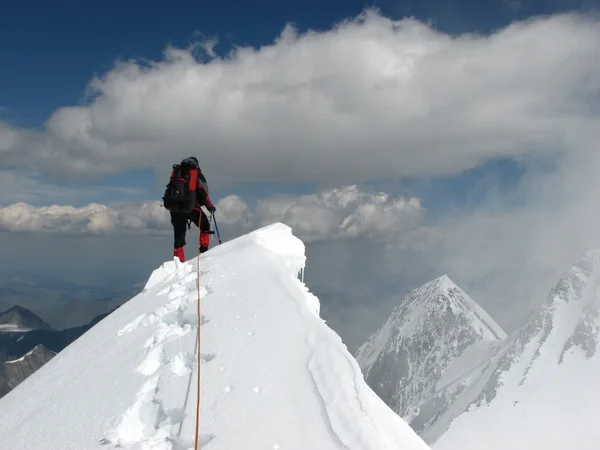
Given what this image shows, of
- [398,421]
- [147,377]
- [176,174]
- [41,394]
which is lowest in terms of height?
[398,421]

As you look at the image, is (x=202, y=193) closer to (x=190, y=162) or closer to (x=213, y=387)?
(x=190, y=162)

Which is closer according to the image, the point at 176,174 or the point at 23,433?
the point at 23,433

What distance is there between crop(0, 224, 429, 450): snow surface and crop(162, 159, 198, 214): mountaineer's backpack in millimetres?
5985

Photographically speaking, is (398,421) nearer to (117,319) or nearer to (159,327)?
(159,327)

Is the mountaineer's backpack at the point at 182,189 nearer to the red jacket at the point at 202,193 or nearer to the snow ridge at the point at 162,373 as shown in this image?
the red jacket at the point at 202,193

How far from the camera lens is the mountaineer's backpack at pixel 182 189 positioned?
1598 centimetres

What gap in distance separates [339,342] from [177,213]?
1089 cm

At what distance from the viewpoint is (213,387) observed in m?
6.54

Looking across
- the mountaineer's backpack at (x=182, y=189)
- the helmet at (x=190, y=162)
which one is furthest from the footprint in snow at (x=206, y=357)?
the helmet at (x=190, y=162)

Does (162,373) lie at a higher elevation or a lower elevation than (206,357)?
higher

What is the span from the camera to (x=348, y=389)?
6176mm

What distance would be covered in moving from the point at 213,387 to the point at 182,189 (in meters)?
10.7

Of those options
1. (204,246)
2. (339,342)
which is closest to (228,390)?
(339,342)

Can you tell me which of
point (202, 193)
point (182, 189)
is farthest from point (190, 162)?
point (202, 193)
